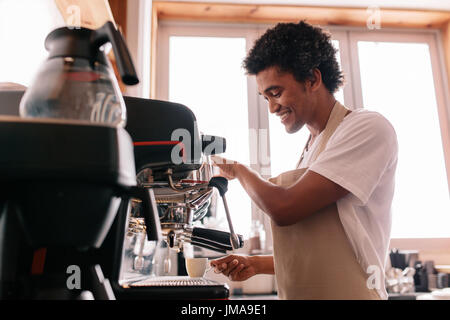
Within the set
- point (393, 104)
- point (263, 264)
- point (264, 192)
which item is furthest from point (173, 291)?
point (393, 104)

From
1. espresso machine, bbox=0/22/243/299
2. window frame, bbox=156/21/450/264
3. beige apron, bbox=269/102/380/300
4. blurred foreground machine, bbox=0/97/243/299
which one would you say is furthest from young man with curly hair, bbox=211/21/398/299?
window frame, bbox=156/21/450/264

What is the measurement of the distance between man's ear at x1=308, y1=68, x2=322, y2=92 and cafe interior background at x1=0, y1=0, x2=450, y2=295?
1.24 m

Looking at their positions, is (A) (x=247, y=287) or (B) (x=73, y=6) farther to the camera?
(A) (x=247, y=287)

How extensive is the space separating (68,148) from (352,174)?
0.69 m

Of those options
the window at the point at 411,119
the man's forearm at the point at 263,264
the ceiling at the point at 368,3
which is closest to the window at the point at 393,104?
the window at the point at 411,119

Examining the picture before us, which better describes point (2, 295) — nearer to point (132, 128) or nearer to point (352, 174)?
point (132, 128)

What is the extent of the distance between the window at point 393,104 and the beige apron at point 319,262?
54.4 inches

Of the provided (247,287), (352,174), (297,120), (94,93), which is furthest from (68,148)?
(247,287)

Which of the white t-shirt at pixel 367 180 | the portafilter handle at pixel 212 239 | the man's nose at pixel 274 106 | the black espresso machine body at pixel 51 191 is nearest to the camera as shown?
the black espresso machine body at pixel 51 191

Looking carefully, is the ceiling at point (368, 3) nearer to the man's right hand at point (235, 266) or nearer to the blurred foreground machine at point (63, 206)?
the man's right hand at point (235, 266)

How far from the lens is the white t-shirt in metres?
0.89

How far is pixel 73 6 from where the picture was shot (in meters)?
1.15

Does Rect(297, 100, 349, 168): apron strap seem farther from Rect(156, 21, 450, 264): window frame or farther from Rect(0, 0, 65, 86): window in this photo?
Rect(156, 21, 450, 264): window frame

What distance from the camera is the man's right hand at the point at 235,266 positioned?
1.02 metres
